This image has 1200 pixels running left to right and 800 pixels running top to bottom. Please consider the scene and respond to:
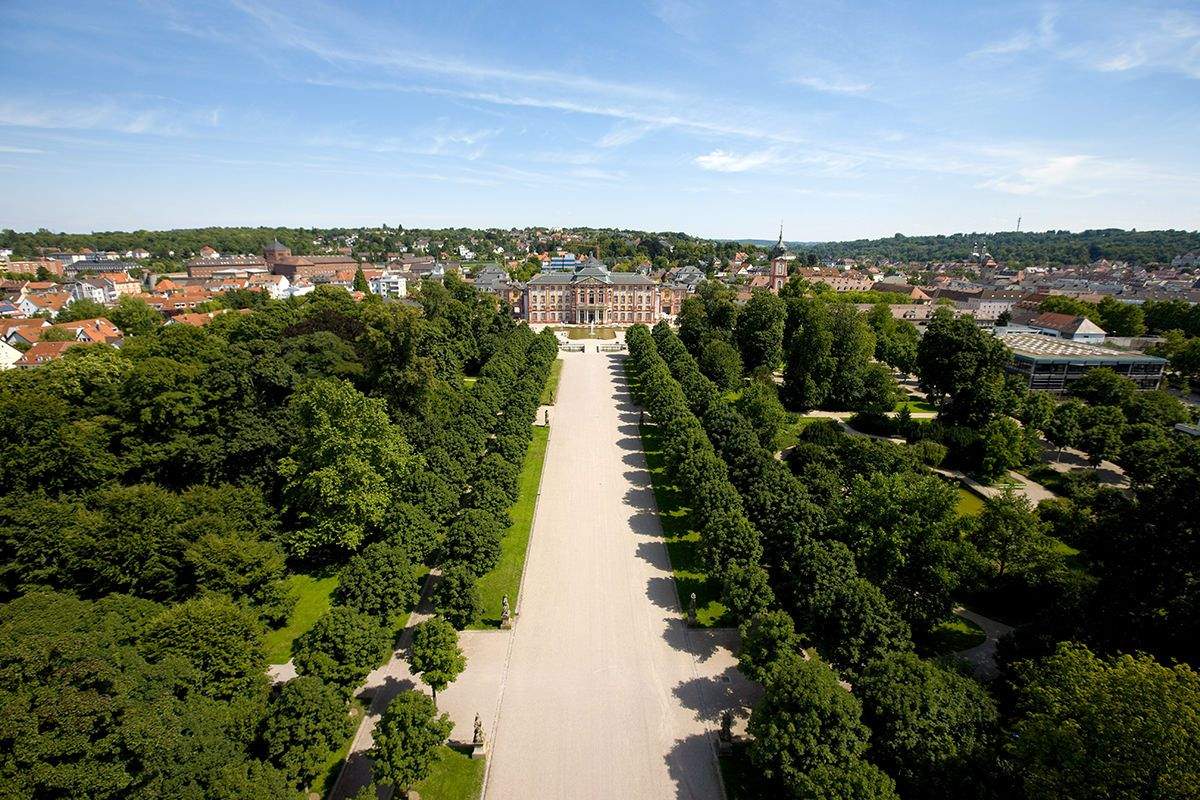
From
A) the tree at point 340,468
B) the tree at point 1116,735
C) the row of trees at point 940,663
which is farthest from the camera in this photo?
the tree at point 340,468

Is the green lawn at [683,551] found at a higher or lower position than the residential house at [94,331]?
lower

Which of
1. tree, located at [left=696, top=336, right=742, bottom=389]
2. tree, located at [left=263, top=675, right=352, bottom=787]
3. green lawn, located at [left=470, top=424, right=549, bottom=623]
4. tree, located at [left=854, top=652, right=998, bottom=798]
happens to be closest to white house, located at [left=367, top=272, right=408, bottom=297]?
tree, located at [left=696, top=336, right=742, bottom=389]

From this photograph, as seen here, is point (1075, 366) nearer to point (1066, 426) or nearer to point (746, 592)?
point (1066, 426)

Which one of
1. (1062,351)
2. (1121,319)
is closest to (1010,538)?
(1062,351)

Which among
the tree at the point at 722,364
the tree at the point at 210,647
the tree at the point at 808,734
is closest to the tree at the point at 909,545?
the tree at the point at 808,734

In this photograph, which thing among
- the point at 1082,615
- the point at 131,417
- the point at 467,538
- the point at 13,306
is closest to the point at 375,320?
the point at 131,417

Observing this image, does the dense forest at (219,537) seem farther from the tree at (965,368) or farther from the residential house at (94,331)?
the tree at (965,368)

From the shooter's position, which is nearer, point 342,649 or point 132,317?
point 342,649
